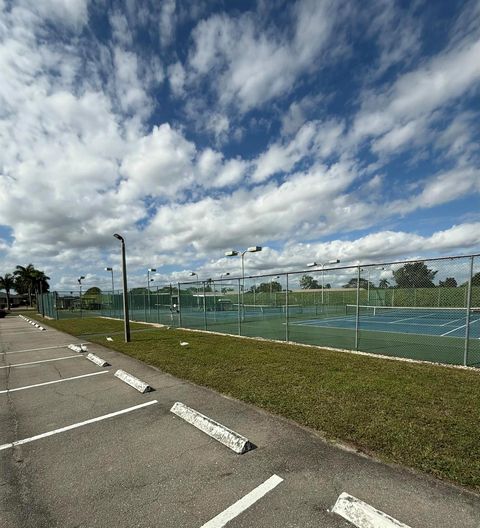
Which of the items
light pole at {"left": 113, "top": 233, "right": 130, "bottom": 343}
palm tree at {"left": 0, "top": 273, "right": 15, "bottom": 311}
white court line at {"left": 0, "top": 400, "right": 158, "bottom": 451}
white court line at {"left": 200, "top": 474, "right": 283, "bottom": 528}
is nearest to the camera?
white court line at {"left": 200, "top": 474, "right": 283, "bottom": 528}

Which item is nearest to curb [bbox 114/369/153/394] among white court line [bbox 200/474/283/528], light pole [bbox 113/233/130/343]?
white court line [bbox 200/474/283/528]

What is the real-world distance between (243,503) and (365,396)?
10.4 feet

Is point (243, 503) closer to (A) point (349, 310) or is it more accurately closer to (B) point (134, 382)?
(B) point (134, 382)

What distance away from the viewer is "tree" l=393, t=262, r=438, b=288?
10.2m

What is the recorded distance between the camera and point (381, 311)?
90.8ft

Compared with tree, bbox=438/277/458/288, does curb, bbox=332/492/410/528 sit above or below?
below

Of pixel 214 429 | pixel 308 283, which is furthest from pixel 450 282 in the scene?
pixel 214 429

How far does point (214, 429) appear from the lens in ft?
12.6

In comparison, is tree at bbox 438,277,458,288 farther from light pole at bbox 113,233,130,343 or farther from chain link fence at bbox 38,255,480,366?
light pole at bbox 113,233,130,343

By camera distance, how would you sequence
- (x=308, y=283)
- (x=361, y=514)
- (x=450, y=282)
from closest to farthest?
1. (x=361, y=514)
2. (x=450, y=282)
3. (x=308, y=283)

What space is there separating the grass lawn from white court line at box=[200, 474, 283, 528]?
1125 millimetres

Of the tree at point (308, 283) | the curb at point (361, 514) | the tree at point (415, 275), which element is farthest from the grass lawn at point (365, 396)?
the tree at point (308, 283)

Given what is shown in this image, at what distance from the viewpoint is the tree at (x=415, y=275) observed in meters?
10.2

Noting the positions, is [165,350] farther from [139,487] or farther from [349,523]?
[349,523]
